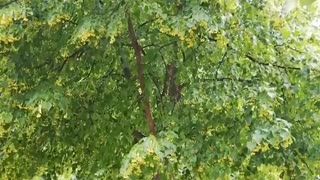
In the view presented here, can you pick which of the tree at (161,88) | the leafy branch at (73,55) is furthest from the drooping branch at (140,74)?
the leafy branch at (73,55)

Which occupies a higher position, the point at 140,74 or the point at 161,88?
the point at 140,74

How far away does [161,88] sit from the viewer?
2.39 metres

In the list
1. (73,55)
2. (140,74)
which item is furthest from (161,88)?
(73,55)

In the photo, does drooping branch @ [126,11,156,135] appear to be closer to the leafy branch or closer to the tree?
the tree

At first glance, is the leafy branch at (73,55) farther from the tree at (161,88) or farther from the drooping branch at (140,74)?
the drooping branch at (140,74)

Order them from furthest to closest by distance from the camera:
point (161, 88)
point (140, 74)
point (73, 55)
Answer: point (161, 88)
point (73, 55)
point (140, 74)

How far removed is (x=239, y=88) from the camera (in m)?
2.07

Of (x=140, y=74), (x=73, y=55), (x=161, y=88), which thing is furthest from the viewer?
(x=161, y=88)

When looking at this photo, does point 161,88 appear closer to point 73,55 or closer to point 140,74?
point 140,74

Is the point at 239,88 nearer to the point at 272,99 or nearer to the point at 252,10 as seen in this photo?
the point at 272,99

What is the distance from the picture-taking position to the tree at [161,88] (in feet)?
6.28

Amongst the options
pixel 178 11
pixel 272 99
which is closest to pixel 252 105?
pixel 272 99

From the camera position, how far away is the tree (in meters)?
1.91

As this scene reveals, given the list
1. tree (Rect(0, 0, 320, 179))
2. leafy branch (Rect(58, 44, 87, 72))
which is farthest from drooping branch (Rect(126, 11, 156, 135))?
leafy branch (Rect(58, 44, 87, 72))
